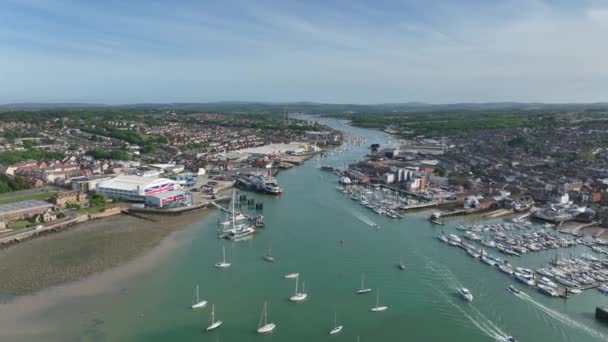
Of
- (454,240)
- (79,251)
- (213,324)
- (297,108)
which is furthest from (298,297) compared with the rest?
(297,108)

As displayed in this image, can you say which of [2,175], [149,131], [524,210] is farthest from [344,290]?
[149,131]

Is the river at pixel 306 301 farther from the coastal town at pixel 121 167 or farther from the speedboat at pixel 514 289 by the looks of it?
the coastal town at pixel 121 167

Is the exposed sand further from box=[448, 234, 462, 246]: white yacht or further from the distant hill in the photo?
the distant hill

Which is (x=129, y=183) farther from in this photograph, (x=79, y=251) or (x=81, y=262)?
(x=81, y=262)

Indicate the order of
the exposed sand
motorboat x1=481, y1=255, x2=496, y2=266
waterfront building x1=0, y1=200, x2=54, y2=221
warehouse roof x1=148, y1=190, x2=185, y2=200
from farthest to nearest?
warehouse roof x1=148, y1=190, x2=185, y2=200
waterfront building x1=0, y1=200, x2=54, y2=221
motorboat x1=481, y1=255, x2=496, y2=266
the exposed sand

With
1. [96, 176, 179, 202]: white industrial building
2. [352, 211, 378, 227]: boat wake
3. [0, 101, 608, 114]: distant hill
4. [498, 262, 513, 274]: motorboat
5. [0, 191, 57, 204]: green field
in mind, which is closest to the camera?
[498, 262, 513, 274]: motorboat

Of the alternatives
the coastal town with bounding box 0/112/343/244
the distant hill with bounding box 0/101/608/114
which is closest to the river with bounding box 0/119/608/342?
the coastal town with bounding box 0/112/343/244
